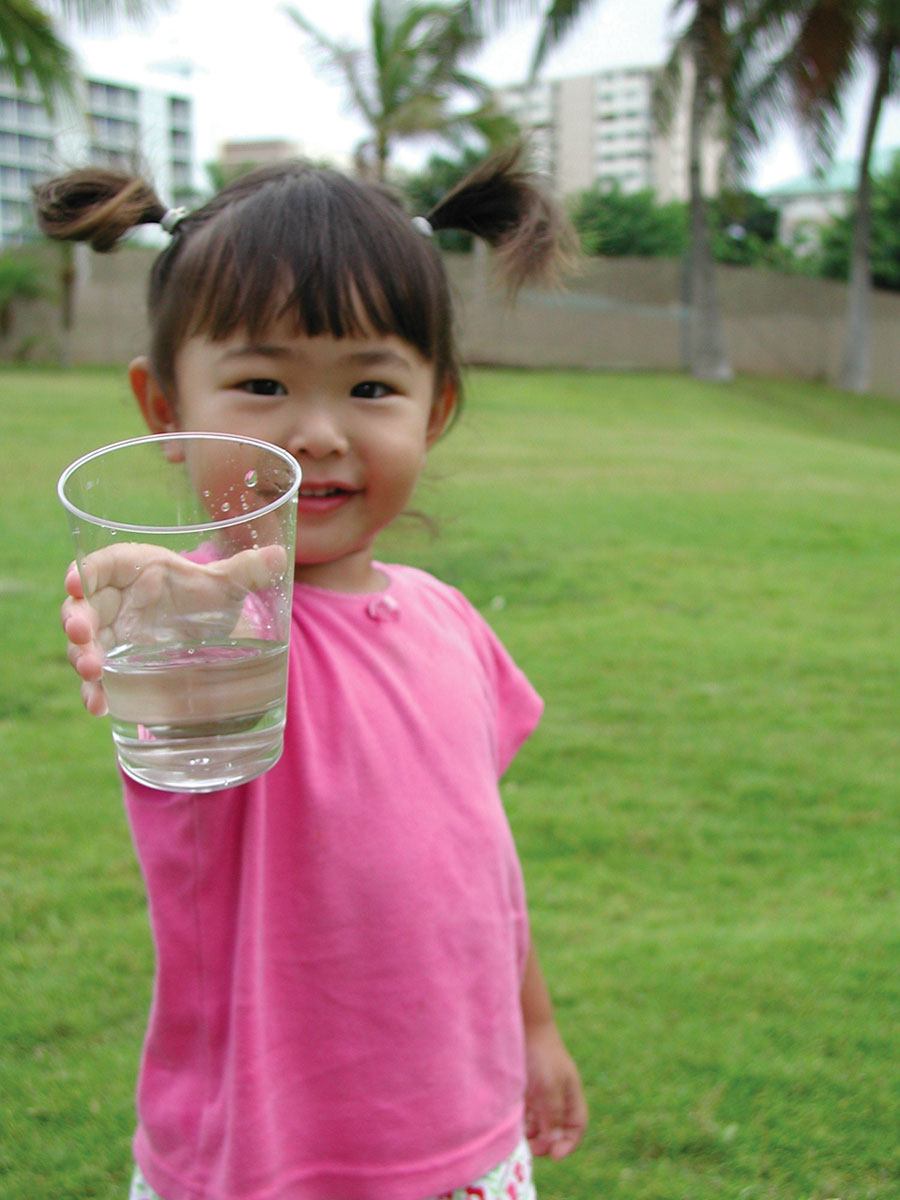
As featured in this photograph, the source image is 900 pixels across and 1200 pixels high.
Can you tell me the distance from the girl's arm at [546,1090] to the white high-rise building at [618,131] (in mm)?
1281

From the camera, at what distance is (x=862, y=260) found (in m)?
20.4

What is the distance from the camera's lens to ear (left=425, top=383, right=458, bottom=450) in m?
1.66

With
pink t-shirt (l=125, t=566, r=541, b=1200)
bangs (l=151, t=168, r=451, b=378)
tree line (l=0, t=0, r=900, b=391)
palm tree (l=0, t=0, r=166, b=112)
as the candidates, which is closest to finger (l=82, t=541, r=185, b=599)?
pink t-shirt (l=125, t=566, r=541, b=1200)

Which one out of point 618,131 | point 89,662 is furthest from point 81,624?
point 618,131

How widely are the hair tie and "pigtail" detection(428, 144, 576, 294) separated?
0.36 m

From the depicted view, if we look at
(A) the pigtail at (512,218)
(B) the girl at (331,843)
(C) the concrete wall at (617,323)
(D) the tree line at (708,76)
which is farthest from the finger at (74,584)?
(C) the concrete wall at (617,323)

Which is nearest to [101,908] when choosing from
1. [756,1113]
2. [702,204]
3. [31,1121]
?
[31,1121]

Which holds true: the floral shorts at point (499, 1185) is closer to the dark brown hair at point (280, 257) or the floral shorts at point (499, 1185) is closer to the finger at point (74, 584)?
the finger at point (74, 584)

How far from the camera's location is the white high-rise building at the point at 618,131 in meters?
19.0

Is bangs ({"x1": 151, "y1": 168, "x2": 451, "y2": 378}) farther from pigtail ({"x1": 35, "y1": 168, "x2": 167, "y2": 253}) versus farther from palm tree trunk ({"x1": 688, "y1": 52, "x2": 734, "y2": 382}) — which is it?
palm tree trunk ({"x1": 688, "y1": 52, "x2": 734, "y2": 382})

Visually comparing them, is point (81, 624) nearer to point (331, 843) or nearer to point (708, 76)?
point (331, 843)

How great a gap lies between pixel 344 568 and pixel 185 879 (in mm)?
424

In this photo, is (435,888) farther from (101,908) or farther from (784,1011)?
(101,908)

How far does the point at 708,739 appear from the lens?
4.20m
